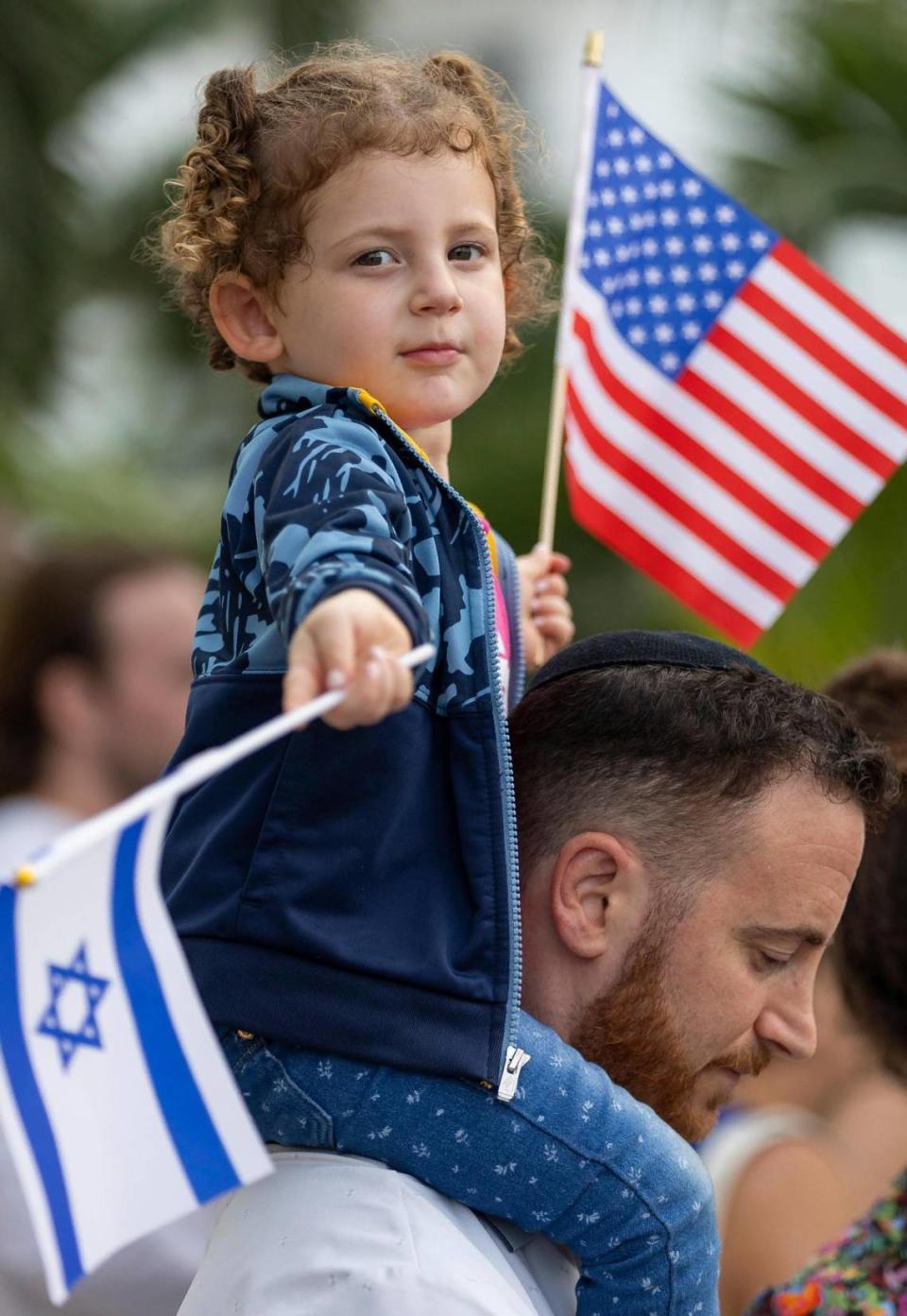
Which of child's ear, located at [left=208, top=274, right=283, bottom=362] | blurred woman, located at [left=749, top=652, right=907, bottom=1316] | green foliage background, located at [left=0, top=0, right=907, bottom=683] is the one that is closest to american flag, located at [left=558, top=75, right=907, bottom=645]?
blurred woman, located at [left=749, top=652, right=907, bottom=1316]

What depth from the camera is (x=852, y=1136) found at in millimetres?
4043

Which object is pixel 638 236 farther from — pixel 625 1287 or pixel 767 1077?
pixel 767 1077

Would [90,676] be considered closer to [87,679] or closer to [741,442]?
[87,679]

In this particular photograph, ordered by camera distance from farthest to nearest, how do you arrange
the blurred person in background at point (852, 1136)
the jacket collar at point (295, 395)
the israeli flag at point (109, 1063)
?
the blurred person in background at point (852, 1136)
the jacket collar at point (295, 395)
the israeli flag at point (109, 1063)

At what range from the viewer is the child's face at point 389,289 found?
2.48m

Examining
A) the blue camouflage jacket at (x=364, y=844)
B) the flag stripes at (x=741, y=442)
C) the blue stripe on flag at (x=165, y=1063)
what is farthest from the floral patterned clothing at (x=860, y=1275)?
the blue stripe on flag at (x=165, y=1063)

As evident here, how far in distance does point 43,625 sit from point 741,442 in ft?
7.41

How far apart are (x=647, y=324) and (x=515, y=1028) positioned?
2.16 meters

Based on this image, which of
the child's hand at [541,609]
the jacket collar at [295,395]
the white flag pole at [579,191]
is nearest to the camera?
the jacket collar at [295,395]

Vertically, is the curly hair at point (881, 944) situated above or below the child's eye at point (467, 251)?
below

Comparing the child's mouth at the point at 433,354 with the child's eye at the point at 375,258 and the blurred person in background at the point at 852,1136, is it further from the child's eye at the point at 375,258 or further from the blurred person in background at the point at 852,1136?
the blurred person in background at the point at 852,1136

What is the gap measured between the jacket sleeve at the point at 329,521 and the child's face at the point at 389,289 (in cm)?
16

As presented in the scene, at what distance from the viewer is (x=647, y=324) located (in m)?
4.16

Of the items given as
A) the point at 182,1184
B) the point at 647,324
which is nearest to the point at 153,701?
the point at 647,324
